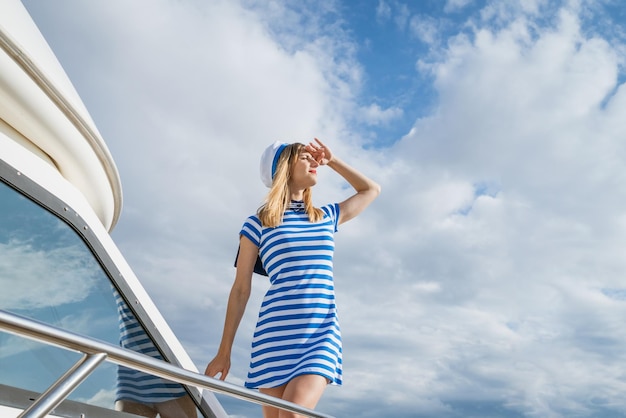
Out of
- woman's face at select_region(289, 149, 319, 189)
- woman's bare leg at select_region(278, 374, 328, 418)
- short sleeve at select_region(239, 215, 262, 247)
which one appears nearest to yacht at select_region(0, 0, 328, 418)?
woman's bare leg at select_region(278, 374, 328, 418)

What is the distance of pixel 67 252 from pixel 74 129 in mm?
765

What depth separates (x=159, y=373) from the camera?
1.71 metres

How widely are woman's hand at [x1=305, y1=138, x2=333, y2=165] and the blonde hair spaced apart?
6 centimetres

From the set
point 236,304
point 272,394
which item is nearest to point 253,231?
point 236,304

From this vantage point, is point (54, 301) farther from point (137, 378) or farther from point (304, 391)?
point (304, 391)

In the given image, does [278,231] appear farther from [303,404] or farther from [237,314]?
[303,404]

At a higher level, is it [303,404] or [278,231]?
[278,231]

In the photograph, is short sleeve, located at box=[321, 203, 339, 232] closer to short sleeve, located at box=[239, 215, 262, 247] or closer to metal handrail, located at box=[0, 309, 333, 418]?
short sleeve, located at box=[239, 215, 262, 247]

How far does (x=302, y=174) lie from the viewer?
3.16 m

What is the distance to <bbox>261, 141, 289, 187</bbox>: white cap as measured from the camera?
3225 millimetres

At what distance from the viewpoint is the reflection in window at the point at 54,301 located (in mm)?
2363

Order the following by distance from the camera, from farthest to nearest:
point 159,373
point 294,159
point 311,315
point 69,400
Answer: point 294,159
point 311,315
point 69,400
point 159,373

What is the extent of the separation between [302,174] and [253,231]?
14.7 inches

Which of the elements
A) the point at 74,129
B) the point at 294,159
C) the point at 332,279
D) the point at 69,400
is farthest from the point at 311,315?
the point at 74,129
